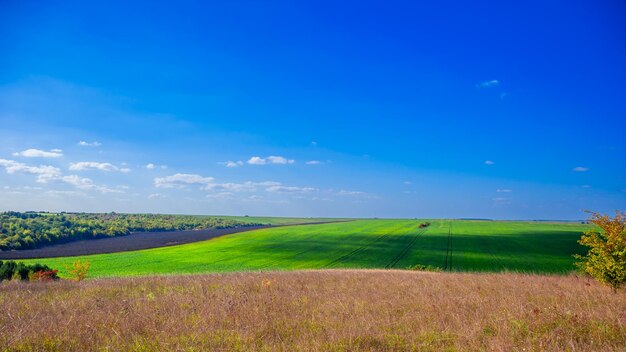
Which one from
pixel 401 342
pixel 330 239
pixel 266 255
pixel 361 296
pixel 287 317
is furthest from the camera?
pixel 330 239

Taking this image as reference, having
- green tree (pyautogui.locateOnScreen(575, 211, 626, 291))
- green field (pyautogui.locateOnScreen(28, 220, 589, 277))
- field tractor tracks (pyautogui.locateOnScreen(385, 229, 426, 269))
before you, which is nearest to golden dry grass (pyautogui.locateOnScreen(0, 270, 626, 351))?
green tree (pyautogui.locateOnScreen(575, 211, 626, 291))

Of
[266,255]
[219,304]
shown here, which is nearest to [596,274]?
[219,304]

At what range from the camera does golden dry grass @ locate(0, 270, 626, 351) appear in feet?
20.3

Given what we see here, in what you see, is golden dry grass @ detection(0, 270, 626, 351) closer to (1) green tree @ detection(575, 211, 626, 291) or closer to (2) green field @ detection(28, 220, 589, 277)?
(1) green tree @ detection(575, 211, 626, 291)

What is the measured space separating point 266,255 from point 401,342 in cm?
5475

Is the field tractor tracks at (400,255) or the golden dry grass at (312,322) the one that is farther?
the field tractor tracks at (400,255)

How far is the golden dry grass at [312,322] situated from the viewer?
6.18 metres

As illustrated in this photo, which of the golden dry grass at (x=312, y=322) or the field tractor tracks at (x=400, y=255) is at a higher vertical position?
the golden dry grass at (x=312, y=322)

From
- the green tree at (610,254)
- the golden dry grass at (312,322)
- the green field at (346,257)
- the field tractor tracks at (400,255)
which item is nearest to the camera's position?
the golden dry grass at (312,322)

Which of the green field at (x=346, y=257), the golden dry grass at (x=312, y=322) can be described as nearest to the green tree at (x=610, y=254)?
the golden dry grass at (x=312, y=322)

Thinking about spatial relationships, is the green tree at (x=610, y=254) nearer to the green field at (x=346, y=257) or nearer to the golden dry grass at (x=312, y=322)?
the golden dry grass at (x=312, y=322)

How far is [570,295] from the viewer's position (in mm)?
10844

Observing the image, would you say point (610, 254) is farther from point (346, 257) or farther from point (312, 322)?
point (346, 257)

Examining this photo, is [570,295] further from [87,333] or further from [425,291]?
[87,333]
